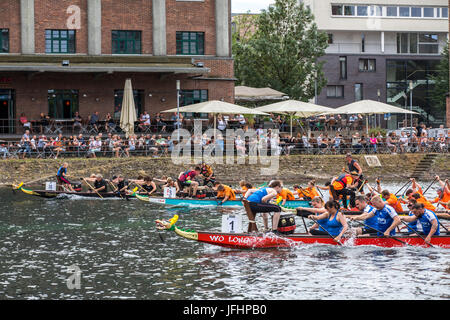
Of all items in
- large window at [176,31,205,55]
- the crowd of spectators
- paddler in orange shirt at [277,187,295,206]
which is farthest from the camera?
large window at [176,31,205,55]

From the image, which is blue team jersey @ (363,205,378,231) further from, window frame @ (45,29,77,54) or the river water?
window frame @ (45,29,77,54)

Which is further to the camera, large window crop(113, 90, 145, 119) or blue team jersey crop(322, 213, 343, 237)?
→ large window crop(113, 90, 145, 119)

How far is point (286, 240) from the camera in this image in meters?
20.2

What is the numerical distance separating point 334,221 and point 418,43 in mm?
64294

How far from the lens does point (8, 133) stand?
4669cm

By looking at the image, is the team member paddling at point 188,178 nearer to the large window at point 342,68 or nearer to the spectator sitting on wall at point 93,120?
the spectator sitting on wall at point 93,120

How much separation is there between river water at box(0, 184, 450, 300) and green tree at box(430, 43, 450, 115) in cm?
5484

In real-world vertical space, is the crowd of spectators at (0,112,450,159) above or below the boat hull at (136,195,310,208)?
above

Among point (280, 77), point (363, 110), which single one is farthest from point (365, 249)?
point (280, 77)

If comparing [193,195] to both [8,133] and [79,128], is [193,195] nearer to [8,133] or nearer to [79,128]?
[79,128]

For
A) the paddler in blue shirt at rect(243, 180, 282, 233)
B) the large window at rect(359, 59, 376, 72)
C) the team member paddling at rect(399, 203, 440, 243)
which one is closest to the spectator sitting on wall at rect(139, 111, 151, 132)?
the paddler in blue shirt at rect(243, 180, 282, 233)

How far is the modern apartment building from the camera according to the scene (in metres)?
77.2

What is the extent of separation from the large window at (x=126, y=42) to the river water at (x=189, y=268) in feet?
87.6

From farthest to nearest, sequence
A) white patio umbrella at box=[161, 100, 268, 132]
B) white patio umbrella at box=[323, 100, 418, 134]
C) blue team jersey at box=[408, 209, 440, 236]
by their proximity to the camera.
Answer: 1. white patio umbrella at box=[323, 100, 418, 134]
2. white patio umbrella at box=[161, 100, 268, 132]
3. blue team jersey at box=[408, 209, 440, 236]
